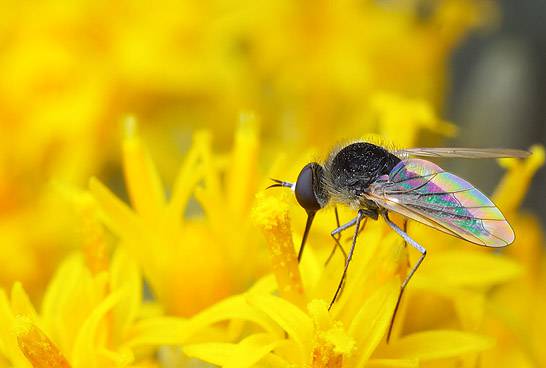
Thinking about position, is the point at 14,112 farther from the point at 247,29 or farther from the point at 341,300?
the point at 341,300

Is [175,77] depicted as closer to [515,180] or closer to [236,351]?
[515,180]

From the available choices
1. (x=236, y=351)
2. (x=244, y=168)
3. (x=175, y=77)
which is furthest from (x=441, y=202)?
Result: (x=175, y=77)

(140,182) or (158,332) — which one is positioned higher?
(140,182)

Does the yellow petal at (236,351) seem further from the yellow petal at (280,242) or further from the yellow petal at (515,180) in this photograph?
the yellow petal at (515,180)

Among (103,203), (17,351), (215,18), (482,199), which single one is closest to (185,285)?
(103,203)

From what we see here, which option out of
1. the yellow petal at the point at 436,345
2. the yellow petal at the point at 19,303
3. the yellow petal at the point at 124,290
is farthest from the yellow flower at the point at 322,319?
the yellow petal at the point at 19,303
